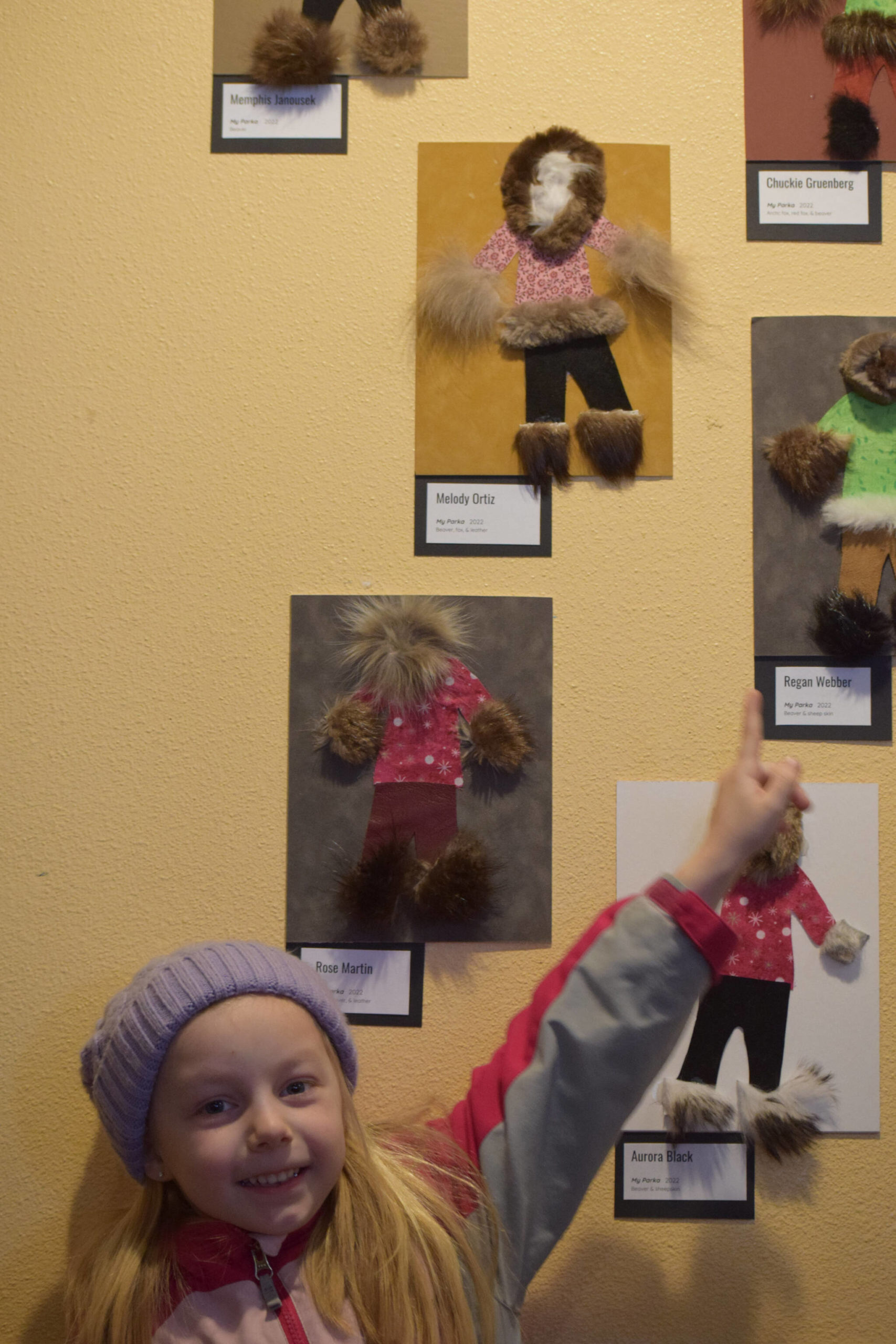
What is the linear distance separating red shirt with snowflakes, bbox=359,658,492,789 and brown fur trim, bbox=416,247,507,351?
381mm

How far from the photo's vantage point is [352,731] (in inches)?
45.4

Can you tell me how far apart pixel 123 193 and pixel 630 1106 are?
1.15 m

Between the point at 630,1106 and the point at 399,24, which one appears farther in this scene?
the point at 399,24

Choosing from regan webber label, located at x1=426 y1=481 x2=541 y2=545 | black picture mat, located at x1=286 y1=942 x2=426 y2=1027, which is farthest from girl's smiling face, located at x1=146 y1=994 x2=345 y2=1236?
regan webber label, located at x1=426 y1=481 x2=541 y2=545

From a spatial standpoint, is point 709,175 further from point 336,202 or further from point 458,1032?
point 458,1032

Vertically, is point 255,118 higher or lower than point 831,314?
higher

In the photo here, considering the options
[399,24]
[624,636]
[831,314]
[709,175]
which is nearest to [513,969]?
[624,636]

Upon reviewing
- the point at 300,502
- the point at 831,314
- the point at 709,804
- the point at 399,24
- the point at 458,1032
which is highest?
the point at 399,24

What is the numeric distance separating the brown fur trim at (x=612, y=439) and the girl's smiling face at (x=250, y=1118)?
2.26ft

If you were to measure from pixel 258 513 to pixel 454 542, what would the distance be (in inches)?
9.2

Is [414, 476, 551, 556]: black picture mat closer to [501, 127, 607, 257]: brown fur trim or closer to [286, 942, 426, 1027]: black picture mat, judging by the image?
[501, 127, 607, 257]: brown fur trim

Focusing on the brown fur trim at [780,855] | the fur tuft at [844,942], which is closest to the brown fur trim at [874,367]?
the brown fur trim at [780,855]

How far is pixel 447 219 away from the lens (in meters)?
1.19

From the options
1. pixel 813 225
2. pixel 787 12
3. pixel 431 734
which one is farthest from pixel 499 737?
pixel 787 12
